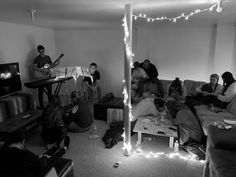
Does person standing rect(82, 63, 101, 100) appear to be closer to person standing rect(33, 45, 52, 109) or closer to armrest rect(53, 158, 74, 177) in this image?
person standing rect(33, 45, 52, 109)

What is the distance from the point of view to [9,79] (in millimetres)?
3586

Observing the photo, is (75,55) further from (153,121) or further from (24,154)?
(24,154)

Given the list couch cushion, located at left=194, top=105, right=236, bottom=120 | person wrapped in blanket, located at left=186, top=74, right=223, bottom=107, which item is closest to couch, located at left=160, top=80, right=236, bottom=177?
couch cushion, located at left=194, top=105, right=236, bottom=120

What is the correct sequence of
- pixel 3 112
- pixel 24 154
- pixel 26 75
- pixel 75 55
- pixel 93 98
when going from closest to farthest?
1. pixel 24 154
2. pixel 3 112
3. pixel 26 75
4. pixel 93 98
5. pixel 75 55

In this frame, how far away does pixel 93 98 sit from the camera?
18.1 ft

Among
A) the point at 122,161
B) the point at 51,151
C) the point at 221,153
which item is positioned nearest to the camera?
the point at 221,153

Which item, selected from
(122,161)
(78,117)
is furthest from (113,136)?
(78,117)

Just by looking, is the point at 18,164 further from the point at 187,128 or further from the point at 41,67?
the point at 41,67

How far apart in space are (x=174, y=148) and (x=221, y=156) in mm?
1007

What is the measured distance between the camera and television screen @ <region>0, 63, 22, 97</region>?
11.3 ft

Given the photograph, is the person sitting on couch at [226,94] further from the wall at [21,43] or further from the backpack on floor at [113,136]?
the wall at [21,43]

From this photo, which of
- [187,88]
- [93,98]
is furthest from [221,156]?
[93,98]

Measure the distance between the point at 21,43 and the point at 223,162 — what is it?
4.64m

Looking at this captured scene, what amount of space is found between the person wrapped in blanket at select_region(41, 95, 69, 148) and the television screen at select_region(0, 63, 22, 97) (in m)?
1.34
